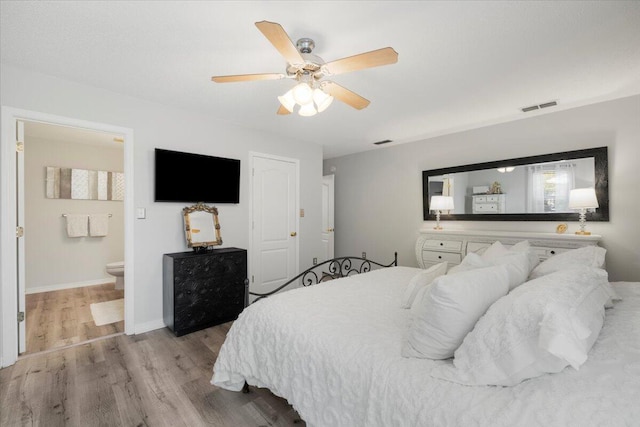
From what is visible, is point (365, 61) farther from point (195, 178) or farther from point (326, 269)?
point (326, 269)

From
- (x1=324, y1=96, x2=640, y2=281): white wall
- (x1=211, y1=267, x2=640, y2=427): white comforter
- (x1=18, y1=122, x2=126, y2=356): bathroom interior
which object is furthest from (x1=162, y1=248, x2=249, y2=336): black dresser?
(x1=324, y1=96, x2=640, y2=281): white wall

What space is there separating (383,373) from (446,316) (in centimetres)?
34

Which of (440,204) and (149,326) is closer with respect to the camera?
(149,326)

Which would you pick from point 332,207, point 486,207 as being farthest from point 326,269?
point 486,207

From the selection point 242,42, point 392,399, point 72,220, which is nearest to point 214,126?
point 242,42

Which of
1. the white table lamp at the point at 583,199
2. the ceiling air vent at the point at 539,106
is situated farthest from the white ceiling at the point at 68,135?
the white table lamp at the point at 583,199

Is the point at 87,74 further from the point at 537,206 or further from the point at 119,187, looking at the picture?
the point at 537,206

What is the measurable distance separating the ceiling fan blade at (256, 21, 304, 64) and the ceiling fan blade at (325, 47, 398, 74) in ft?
0.72

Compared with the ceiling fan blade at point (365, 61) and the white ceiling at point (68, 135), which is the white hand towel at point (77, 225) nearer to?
the white ceiling at point (68, 135)

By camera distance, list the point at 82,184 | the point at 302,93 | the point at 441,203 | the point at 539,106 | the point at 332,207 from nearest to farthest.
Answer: the point at 302,93
the point at 539,106
the point at 441,203
the point at 82,184
the point at 332,207

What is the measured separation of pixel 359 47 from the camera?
6.86 feet

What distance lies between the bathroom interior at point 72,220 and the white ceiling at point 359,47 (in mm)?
2226

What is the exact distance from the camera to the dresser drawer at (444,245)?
3830 mm

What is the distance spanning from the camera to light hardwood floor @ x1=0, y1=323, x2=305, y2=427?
5.84ft
